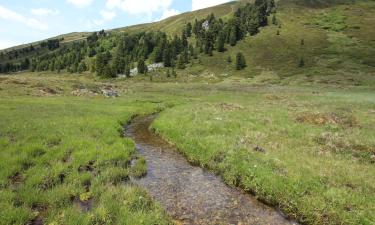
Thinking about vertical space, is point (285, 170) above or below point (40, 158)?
below

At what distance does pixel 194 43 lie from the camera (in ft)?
522

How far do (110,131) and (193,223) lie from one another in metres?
14.7

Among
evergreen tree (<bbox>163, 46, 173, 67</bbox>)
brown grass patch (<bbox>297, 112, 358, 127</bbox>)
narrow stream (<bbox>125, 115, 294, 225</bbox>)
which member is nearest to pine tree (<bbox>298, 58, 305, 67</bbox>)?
evergreen tree (<bbox>163, 46, 173, 67</bbox>)

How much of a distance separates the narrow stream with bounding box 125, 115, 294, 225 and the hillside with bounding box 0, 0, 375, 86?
8234 centimetres

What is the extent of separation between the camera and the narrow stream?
37.9ft

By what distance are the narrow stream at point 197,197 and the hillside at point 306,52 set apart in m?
82.3

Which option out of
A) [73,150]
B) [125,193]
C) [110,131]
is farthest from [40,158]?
[110,131]

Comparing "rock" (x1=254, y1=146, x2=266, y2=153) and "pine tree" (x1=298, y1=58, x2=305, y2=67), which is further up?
"rock" (x1=254, y1=146, x2=266, y2=153)

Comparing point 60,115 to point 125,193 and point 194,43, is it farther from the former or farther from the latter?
point 194,43

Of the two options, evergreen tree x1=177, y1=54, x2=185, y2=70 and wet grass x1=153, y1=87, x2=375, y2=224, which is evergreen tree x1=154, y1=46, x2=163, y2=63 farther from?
wet grass x1=153, y1=87, x2=375, y2=224

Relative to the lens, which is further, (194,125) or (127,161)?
(194,125)

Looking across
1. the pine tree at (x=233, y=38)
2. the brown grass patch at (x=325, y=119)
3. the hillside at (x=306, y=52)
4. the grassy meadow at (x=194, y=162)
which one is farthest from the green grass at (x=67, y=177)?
the pine tree at (x=233, y=38)

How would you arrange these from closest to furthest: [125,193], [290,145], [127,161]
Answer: [125,193] → [127,161] → [290,145]

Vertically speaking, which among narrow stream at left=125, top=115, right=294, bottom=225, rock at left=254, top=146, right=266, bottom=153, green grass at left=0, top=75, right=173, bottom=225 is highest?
green grass at left=0, top=75, right=173, bottom=225
